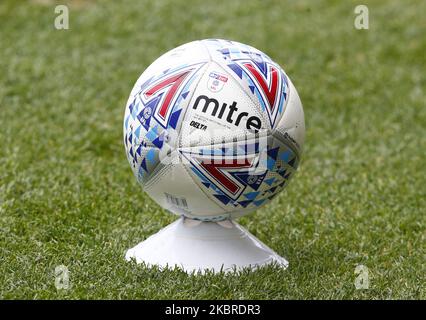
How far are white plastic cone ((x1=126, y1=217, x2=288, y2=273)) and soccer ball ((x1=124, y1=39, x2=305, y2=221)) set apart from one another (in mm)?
166

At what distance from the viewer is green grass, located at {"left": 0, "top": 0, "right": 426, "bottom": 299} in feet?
18.2

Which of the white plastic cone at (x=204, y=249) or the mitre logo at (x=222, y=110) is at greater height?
the mitre logo at (x=222, y=110)

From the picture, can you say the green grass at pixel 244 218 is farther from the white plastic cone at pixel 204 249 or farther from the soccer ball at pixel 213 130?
the soccer ball at pixel 213 130

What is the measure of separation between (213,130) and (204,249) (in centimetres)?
82

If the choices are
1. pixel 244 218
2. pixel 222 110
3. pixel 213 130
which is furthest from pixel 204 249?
pixel 244 218

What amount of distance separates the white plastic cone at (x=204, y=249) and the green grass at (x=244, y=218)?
14 centimetres

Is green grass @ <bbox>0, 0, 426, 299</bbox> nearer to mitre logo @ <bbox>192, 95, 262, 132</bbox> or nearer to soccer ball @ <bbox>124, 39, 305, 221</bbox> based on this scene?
soccer ball @ <bbox>124, 39, 305, 221</bbox>

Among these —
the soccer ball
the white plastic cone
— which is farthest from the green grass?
the soccer ball

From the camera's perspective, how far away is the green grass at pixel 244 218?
5.55 metres

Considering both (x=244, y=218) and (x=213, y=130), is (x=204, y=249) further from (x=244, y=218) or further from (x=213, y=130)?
(x=244, y=218)

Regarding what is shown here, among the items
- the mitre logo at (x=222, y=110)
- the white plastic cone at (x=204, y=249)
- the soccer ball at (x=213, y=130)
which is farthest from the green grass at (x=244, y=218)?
the mitre logo at (x=222, y=110)

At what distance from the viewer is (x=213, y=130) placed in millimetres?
5266

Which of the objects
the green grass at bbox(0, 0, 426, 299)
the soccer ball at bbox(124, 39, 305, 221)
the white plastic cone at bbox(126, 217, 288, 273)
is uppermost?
the soccer ball at bbox(124, 39, 305, 221)
